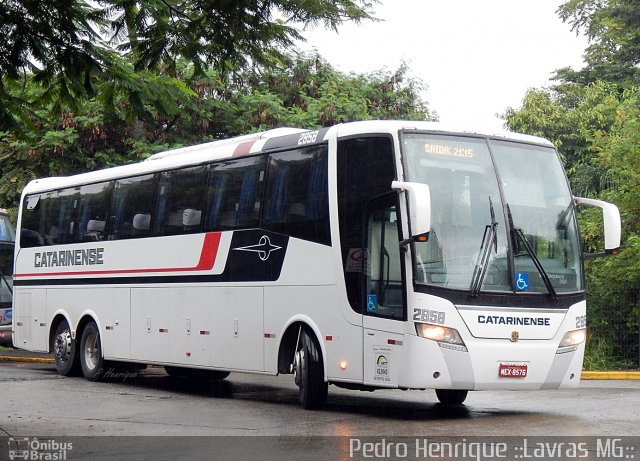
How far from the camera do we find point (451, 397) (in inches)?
583

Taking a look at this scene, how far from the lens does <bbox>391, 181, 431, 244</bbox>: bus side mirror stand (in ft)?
40.0

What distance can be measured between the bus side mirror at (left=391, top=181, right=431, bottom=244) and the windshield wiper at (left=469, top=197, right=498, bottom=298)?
0.86 meters

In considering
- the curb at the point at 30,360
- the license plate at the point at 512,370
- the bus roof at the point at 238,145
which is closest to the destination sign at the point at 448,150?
the bus roof at the point at 238,145

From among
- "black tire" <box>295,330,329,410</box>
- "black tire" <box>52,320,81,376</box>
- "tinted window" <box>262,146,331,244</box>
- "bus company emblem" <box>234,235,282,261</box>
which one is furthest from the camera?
"black tire" <box>52,320,81,376</box>

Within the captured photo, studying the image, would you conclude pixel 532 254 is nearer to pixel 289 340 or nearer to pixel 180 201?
pixel 289 340

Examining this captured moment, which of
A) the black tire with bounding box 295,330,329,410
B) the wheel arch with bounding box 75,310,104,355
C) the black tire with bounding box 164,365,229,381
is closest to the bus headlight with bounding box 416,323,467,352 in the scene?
the black tire with bounding box 295,330,329,410

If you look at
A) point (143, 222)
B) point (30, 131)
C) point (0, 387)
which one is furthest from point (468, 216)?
point (0, 387)

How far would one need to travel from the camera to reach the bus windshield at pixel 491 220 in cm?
1291

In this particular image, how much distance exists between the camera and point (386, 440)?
10.9m

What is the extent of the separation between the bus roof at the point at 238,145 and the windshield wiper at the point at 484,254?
1225 millimetres

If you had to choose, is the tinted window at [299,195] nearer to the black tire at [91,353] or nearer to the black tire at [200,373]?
the black tire at [200,373]

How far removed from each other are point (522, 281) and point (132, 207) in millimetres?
7995

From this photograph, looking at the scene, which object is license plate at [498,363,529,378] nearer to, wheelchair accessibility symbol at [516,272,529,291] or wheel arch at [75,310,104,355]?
wheelchair accessibility symbol at [516,272,529,291]

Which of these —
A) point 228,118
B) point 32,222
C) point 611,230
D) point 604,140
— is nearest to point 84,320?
point 32,222
